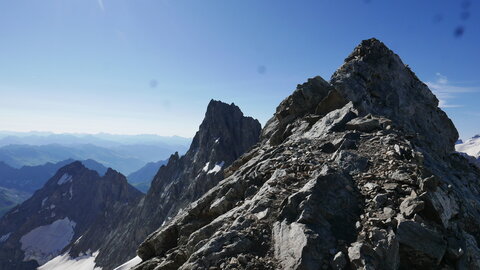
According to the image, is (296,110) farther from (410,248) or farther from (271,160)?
(410,248)

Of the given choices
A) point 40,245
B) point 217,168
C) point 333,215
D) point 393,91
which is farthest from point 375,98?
point 40,245

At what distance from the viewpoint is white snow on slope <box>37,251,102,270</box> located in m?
139

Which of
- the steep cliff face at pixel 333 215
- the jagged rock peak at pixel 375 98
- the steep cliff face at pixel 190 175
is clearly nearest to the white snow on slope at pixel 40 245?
the steep cliff face at pixel 190 175

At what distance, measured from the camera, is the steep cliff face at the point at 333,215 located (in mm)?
10867

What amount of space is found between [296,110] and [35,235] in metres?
225

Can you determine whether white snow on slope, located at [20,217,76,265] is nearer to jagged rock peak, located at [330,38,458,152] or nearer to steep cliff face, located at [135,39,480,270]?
steep cliff face, located at [135,39,480,270]

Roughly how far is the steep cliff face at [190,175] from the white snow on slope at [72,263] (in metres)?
10.7

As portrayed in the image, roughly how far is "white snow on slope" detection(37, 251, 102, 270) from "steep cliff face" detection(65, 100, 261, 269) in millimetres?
10669

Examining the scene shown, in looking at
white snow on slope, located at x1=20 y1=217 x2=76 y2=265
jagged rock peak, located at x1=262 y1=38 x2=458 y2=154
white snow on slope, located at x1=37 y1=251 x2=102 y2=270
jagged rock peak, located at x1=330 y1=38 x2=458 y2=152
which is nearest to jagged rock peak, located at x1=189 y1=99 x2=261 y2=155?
jagged rock peak, located at x1=330 y1=38 x2=458 y2=152

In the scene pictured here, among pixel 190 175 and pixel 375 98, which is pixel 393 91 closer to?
pixel 375 98

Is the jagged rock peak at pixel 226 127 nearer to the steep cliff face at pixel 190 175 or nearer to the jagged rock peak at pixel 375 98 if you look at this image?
the steep cliff face at pixel 190 175

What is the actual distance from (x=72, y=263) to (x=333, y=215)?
582 feet

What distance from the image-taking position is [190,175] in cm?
12156

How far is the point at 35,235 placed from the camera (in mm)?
194875
